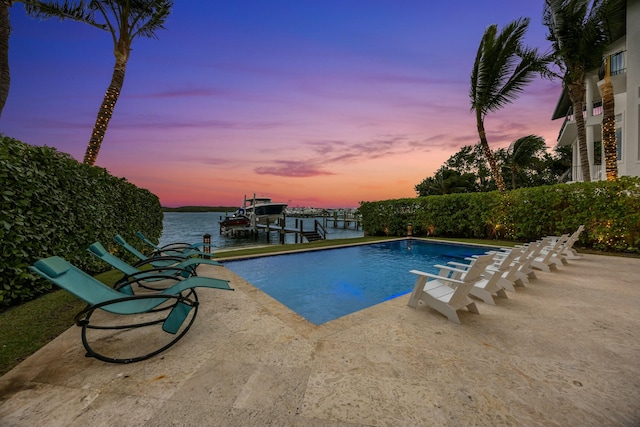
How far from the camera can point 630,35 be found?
44.5 ft

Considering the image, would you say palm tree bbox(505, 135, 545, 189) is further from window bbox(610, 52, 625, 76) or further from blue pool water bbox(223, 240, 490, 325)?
blue pool water bbox(223, 240, 490, 325)

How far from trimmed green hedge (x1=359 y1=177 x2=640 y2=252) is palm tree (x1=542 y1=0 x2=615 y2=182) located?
326 cm

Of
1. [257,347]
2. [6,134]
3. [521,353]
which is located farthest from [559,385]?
[6,134]

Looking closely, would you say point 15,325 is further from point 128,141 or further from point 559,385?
point 128,141

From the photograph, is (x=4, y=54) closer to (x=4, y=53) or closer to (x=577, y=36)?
(x=4, y=53)

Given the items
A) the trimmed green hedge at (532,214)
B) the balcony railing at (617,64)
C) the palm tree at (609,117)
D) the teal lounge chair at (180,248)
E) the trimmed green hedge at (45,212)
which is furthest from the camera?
the balcony railing at (617,64)

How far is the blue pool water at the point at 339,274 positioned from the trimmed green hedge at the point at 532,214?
94.3 inches

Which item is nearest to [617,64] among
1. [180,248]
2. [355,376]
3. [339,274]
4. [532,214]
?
[532,214]

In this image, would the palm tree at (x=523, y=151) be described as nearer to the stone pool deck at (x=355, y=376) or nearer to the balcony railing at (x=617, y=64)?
the balcony railing at (x=617, y=64)

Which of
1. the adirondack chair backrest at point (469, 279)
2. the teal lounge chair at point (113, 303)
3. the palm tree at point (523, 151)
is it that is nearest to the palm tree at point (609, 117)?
the adirondack chair backrest at point (469, 279)

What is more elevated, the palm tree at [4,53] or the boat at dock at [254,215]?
the palm tree at [4,53]

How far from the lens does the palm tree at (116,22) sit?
9.04 m

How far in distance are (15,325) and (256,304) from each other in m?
2.99

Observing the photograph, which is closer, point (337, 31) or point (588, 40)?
point (588, 40)
